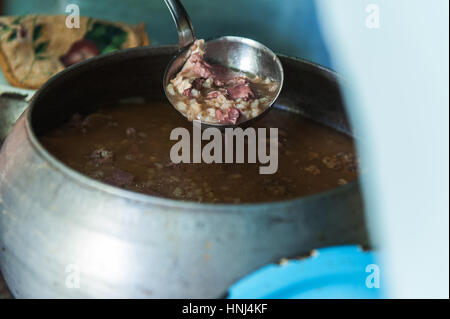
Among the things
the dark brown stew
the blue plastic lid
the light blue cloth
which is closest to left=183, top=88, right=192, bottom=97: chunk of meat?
the dark brown stew

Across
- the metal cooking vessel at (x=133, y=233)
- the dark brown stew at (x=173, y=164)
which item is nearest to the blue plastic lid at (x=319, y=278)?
the metal cooking vessel at (x=133, y=233)

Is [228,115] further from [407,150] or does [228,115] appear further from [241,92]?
[407,150]

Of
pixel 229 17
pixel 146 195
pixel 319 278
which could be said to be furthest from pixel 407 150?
pixel 229 17

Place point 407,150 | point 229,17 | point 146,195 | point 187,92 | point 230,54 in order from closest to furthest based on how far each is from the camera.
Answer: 1. point 146,195
2. point 407,150
3. point 187,92
4. point 230,54
5. point 229,17

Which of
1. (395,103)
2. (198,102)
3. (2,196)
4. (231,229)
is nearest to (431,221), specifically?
(395,103)

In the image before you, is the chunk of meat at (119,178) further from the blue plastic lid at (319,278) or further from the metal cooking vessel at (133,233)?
the blue plastic lid at (319,278)
